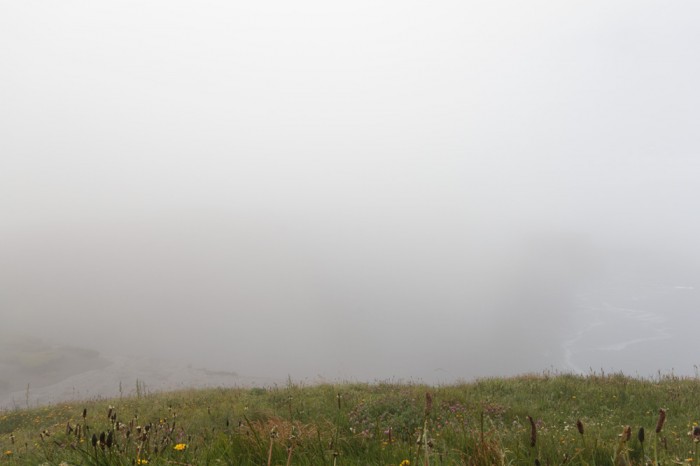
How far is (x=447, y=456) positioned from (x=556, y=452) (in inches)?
Result: 45.8

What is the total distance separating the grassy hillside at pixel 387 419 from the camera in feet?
10.5

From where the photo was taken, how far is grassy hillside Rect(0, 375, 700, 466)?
3.19 m

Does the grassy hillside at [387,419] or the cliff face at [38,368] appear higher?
the grassy hillside at [387,419]

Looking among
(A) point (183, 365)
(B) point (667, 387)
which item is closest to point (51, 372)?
(A) point (183, 365)

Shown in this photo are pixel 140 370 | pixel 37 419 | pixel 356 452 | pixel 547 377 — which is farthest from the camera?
pixel 140 370

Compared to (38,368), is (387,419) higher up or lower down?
higher up

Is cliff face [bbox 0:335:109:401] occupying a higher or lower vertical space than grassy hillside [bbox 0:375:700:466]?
lower

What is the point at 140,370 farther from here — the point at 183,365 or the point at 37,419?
the point at 37,419

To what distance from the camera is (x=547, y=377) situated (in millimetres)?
14086

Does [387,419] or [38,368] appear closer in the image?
[387,419]

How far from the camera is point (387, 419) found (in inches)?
343

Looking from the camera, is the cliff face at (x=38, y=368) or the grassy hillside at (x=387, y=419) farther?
the cliff face at (x=38, y=368)

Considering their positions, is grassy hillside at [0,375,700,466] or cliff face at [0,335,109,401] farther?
cliff face at [0,335,109,401]

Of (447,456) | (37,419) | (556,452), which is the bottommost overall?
(37,419)
